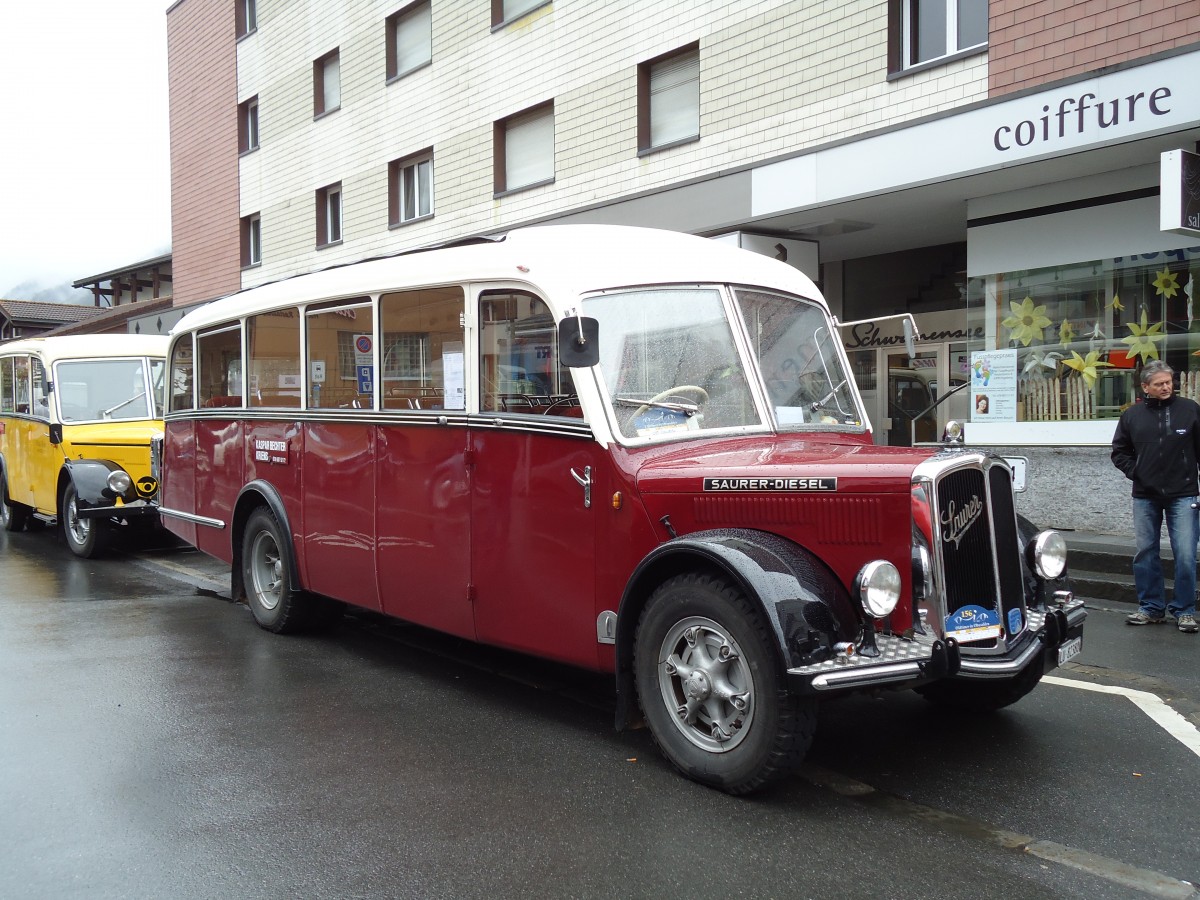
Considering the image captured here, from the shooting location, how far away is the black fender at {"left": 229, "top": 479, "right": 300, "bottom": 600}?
7.12 meters

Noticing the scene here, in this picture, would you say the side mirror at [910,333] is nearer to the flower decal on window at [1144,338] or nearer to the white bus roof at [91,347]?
the flower decal on window at [1144,338]

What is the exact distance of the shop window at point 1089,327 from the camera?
1049cm

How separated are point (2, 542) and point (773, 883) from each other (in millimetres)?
12151

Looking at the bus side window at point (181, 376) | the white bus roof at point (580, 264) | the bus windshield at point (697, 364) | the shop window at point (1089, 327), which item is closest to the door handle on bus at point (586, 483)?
the bus windshield at point (697, 364)

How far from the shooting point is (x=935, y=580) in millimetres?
3963

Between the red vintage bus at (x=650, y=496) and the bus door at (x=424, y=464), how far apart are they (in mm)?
18

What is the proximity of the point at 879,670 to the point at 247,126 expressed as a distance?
25687mm

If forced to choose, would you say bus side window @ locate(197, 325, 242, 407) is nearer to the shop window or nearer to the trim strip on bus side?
the trim strip on bus side

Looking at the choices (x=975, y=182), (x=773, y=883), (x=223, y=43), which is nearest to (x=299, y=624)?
(x=773, y=883)

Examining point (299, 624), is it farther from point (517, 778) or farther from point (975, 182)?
point (975, 182)

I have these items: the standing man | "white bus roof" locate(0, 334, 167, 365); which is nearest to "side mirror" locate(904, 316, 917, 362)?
the standing man

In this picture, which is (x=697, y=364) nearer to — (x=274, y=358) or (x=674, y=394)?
(x=674, y=394)

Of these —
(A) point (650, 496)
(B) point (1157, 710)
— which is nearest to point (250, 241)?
(A) point (650, 496)

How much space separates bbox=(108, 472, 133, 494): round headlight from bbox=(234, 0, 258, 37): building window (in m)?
17.8
